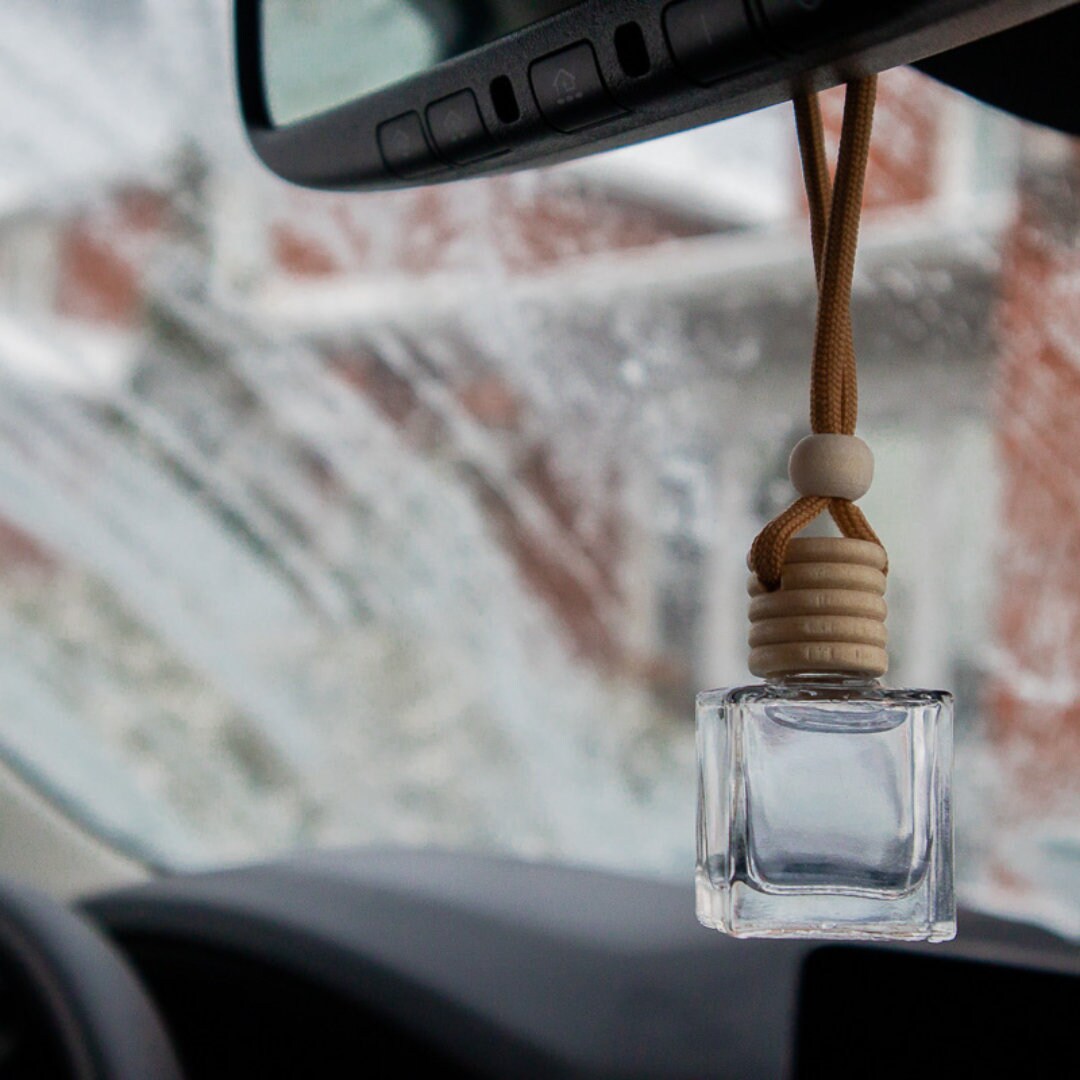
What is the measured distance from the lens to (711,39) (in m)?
0.32

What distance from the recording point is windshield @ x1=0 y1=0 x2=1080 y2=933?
77.7 inches

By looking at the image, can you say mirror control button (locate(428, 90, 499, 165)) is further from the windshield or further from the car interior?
the windshield

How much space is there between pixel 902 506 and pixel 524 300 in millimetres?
699

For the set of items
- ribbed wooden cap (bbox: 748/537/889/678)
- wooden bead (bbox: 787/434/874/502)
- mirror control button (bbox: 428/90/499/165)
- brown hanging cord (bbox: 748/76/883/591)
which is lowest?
ribbed wooden cap (bbox: 748/537/889/678)

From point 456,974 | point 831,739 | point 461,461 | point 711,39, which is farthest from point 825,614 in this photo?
point 461,461

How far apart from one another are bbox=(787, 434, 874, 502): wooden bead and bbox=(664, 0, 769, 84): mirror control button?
0.30ft

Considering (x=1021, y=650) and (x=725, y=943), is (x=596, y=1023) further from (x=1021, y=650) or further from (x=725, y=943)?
(x=1021, y=650)

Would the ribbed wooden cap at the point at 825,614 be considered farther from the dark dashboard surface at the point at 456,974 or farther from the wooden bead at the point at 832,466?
the dark dashboard surface at the point at 456,974

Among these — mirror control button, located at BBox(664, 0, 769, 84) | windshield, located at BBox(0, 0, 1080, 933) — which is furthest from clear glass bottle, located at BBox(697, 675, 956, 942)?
windshield, located at BBox(0, 0, 1080, 933)

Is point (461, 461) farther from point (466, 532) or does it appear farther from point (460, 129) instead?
point (460, 129)

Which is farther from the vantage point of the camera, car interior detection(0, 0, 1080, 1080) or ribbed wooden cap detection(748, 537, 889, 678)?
car interior detection(0, 0, 1080, 1080)

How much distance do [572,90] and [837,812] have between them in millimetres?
193

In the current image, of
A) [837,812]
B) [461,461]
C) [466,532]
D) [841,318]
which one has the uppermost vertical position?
[461,461]

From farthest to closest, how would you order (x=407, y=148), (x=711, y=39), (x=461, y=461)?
(x=461, y=461)
(x=407, y=148)
(x=711, y=39)
